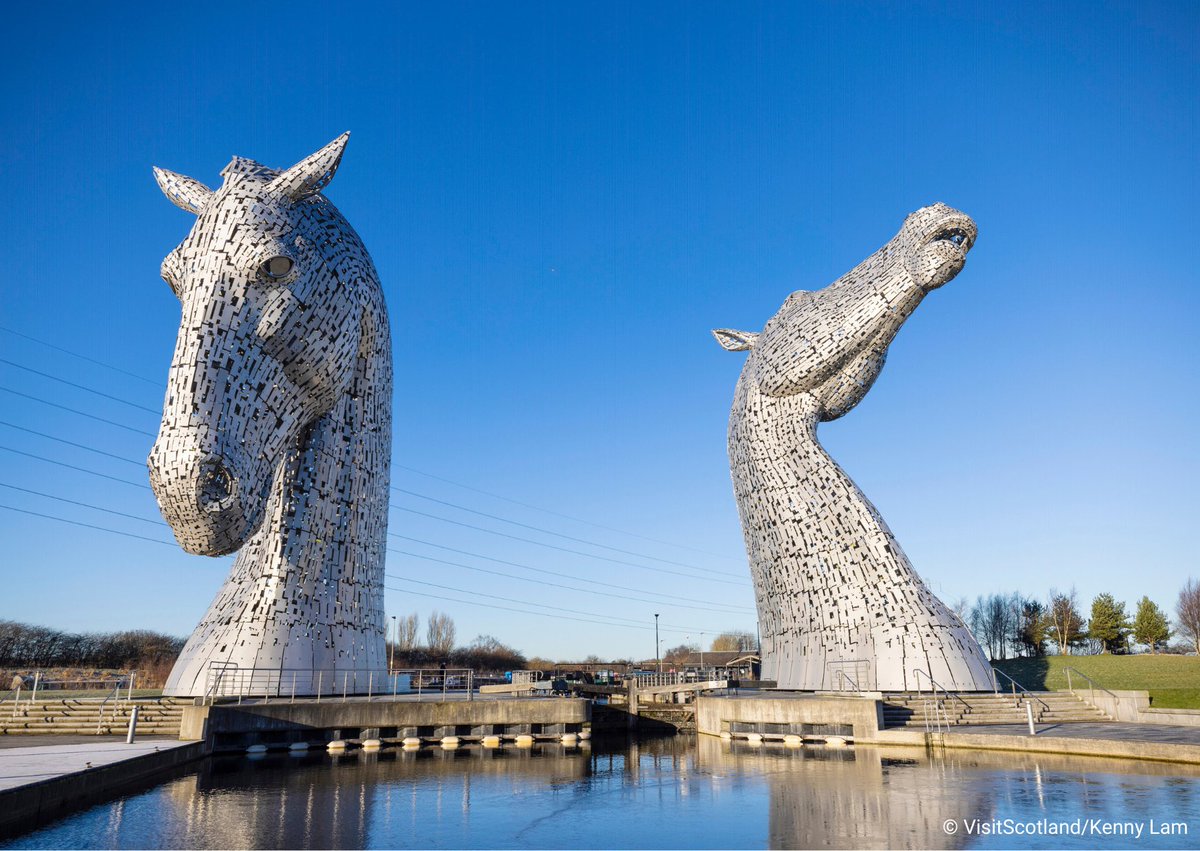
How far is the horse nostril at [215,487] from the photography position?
10484mm

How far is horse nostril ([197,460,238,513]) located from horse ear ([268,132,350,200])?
4.63m

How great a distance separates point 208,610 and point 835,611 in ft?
38.9

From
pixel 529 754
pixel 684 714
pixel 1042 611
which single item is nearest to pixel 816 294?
pixel 684 714

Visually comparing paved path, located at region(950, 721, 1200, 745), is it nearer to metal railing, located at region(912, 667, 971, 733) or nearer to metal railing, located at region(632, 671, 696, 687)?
metal railing, located at region(912, 667, 971, 733)

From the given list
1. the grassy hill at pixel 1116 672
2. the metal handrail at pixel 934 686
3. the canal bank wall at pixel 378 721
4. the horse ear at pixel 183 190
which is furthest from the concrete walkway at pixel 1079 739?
the grassy hill at pixel 1116 672

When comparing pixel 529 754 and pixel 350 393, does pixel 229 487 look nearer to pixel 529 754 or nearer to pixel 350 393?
pixel 350 393

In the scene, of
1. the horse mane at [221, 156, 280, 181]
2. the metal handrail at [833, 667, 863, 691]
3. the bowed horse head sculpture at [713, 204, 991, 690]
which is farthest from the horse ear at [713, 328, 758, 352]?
the horse mane at [221, 156, 280, 181]

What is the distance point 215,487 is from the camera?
10.7 metres

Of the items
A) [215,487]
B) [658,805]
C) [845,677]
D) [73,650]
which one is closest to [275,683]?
[215,487]

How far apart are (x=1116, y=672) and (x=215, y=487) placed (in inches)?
1308

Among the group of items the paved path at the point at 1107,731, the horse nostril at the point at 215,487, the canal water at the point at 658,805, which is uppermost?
the horse nostril at the point at 215,487

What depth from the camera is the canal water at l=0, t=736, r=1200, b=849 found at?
259 inches

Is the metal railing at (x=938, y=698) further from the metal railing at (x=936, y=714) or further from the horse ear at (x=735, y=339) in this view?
the horse ear at (x=735, y=339)

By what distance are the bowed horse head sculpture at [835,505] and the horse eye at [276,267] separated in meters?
10.8
